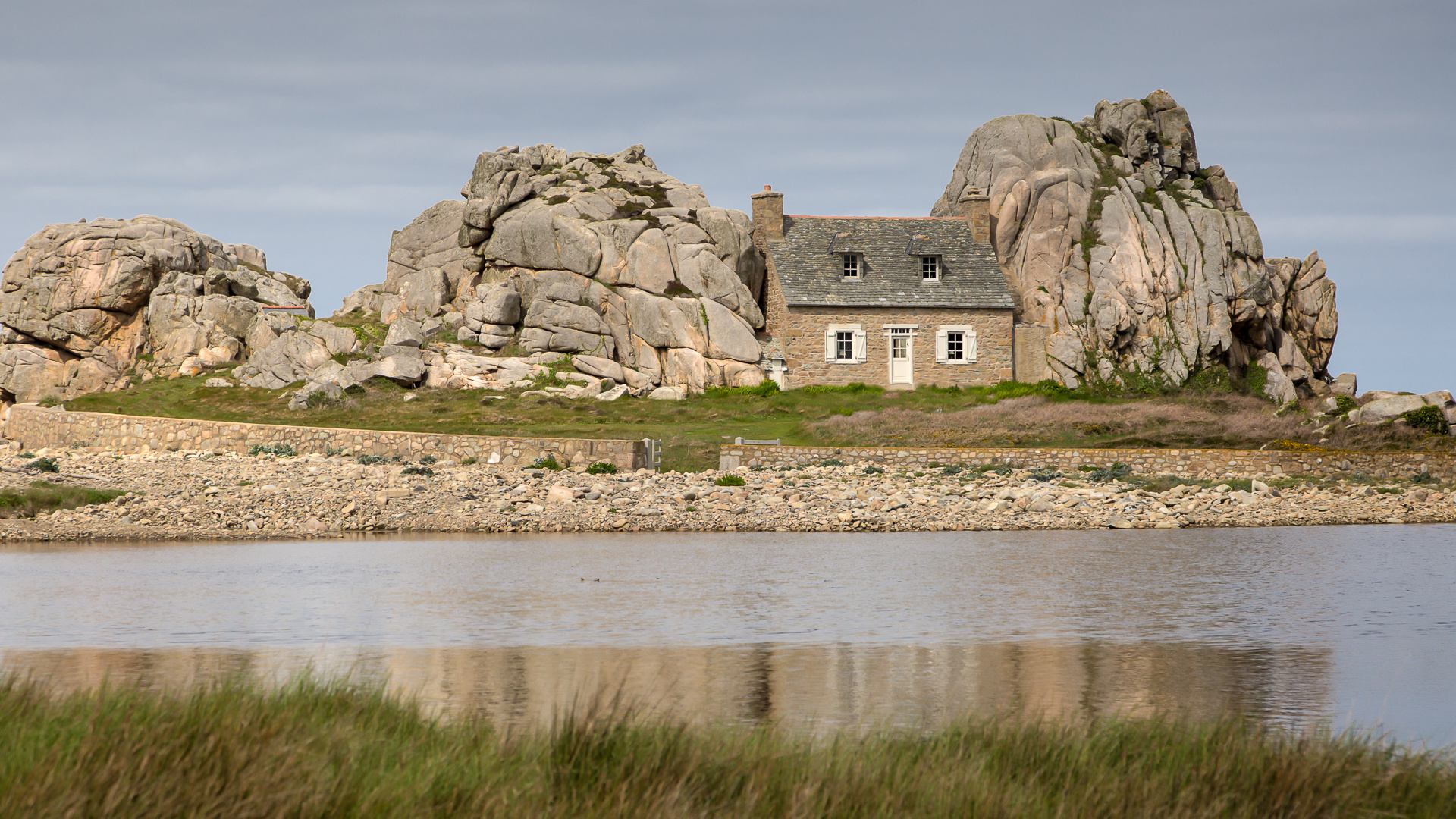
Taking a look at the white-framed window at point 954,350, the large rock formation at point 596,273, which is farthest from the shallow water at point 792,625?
Result: the white-framed window at point 954,350

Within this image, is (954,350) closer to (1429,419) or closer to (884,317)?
(884,317)

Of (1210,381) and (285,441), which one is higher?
(1210,381)

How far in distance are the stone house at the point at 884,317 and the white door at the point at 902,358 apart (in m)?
0.03

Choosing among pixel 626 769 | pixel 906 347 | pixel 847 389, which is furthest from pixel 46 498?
pixel 906 347

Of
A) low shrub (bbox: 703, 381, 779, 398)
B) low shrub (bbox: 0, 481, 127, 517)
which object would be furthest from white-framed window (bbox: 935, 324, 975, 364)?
low shrub (bbox: 0, 481, 127, 517)

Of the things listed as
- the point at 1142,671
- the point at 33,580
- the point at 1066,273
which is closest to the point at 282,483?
the point at 33,580

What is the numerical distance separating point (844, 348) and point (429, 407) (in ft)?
55.4

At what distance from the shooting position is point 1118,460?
1195 inches

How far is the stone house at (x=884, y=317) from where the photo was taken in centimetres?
4553

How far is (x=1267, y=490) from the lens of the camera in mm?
28375

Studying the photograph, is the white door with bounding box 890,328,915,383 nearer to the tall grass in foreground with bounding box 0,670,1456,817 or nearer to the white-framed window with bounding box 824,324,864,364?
the white-framed window with bounding box 824,324,864,364

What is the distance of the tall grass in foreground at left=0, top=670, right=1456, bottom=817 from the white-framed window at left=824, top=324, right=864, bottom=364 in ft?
129

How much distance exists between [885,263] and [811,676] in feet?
129

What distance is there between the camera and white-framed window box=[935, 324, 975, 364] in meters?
46.0
